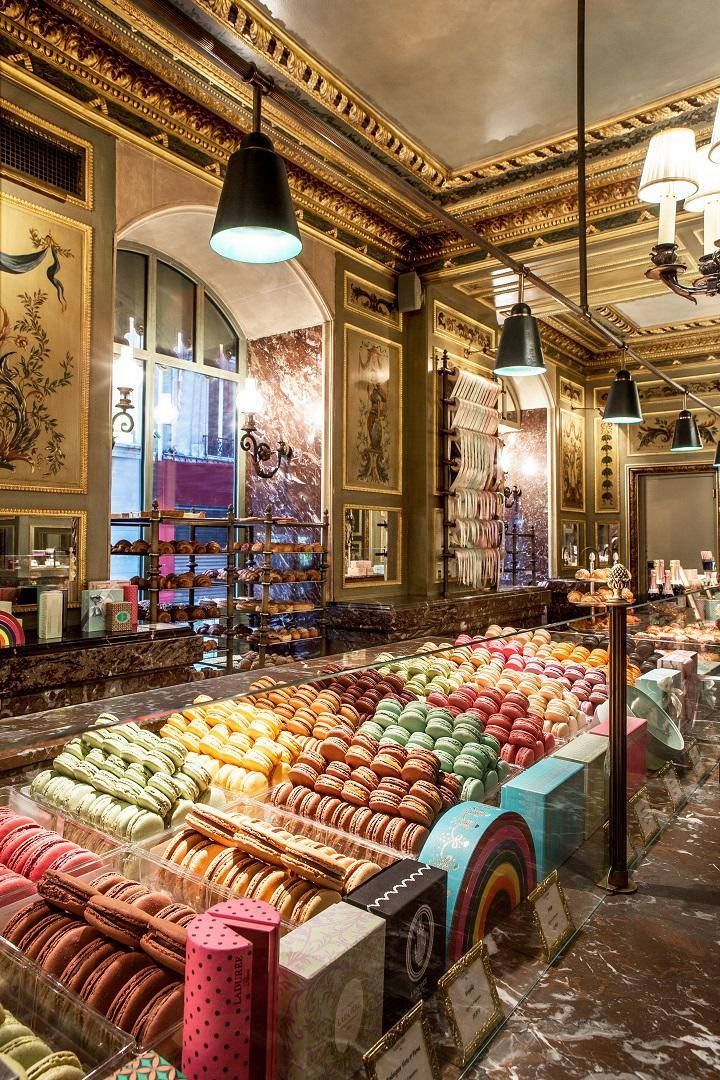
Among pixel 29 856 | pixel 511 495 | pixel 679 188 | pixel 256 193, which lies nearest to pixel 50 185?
pixel 256 193

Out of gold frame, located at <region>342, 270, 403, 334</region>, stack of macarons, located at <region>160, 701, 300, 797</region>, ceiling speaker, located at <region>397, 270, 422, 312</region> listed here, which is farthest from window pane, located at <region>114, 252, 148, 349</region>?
stack of macarons, located at <region>160, 701, 300, 797</region>

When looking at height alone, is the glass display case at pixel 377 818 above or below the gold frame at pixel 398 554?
below

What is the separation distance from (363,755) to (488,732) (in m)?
0.52

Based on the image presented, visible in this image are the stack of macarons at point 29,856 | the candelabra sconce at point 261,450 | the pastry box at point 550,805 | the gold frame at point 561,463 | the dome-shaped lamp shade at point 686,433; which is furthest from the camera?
the gold frame at point 561,463

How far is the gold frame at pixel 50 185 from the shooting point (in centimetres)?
380

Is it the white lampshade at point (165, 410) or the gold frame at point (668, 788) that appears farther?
the white lampshade at point (165, 410)

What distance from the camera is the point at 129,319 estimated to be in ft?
18.6

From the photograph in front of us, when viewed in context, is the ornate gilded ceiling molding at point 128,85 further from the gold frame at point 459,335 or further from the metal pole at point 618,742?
the metal pole at point 618,742

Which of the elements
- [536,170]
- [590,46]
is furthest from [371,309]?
[590,46]

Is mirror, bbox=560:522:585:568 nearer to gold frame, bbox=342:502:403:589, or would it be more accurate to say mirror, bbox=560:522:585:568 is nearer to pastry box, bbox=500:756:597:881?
gold frame, bbox=342:502:403:589

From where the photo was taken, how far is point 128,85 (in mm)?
4293

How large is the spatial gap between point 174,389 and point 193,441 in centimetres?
49

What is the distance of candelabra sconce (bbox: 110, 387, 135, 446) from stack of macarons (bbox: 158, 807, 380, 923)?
349 cm

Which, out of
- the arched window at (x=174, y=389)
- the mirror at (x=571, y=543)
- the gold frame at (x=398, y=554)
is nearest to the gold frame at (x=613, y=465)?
the mirror at (x=571, y=543)
